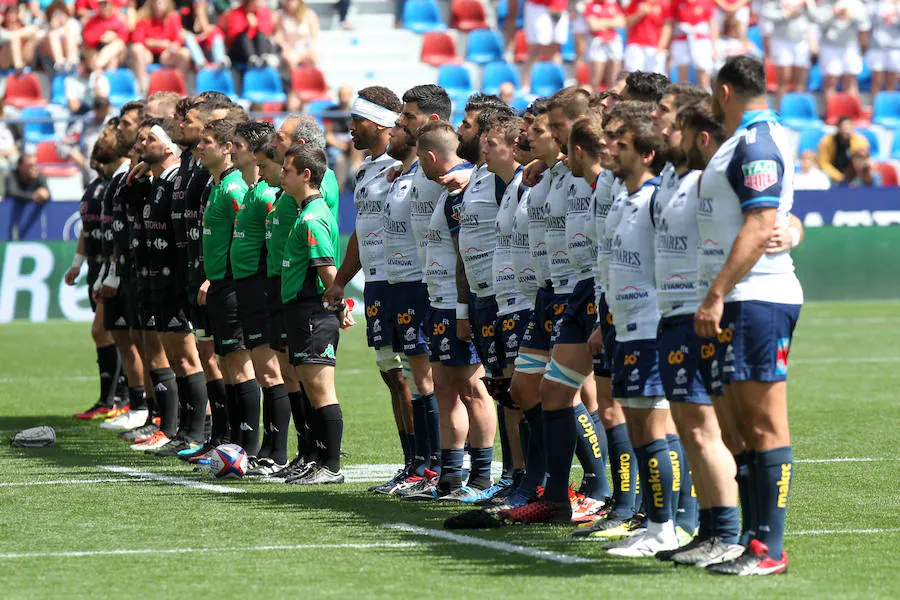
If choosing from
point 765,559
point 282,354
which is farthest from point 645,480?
point 282,354

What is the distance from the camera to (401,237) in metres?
9.83

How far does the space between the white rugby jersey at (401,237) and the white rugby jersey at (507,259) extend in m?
1.04

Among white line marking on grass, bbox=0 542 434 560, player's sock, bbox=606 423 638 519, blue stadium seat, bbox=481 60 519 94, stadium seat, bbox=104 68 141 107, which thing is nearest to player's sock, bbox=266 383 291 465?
white line marking on grass, bbox=0 542 434 560

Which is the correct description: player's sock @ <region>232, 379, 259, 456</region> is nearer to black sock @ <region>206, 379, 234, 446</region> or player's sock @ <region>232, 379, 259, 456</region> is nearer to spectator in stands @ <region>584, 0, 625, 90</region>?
black sock @ <region>206, 379, 234, 446</region>

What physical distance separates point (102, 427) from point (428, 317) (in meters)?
4.84

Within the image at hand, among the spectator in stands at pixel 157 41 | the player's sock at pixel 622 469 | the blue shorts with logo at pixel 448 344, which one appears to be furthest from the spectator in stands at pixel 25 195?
the player's sock at pixel 622 469

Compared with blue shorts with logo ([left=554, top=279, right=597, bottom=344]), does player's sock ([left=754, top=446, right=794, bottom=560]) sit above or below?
below

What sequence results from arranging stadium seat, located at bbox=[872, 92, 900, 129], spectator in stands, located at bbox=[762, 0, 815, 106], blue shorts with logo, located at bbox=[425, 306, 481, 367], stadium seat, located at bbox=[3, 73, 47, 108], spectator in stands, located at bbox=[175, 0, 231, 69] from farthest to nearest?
1. stadium seat, located at bbox=[872, 92, 900, 129]
2. spectator in stands, located at bbox=[762, 0, 815, 106]
3. spectator in stands, located at bbox=[175, 0, 231, 69]
4. stadium seat, located at bbox=[3, 73, 47, 108]
5. blue shorts with logo, located at bbox=[425, 306, 481, 367]

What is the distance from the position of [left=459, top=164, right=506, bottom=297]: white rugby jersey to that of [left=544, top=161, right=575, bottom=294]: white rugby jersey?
0.72 meters

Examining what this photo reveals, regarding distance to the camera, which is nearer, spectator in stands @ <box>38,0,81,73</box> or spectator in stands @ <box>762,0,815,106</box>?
spectator in stands @ <box>38,0,81,73</box>

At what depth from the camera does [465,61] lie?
1133 inches

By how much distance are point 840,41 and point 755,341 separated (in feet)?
76.3

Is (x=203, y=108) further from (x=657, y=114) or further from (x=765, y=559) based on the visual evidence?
(x=765, y=559)

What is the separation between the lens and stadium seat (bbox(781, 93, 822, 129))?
93.0 feet
